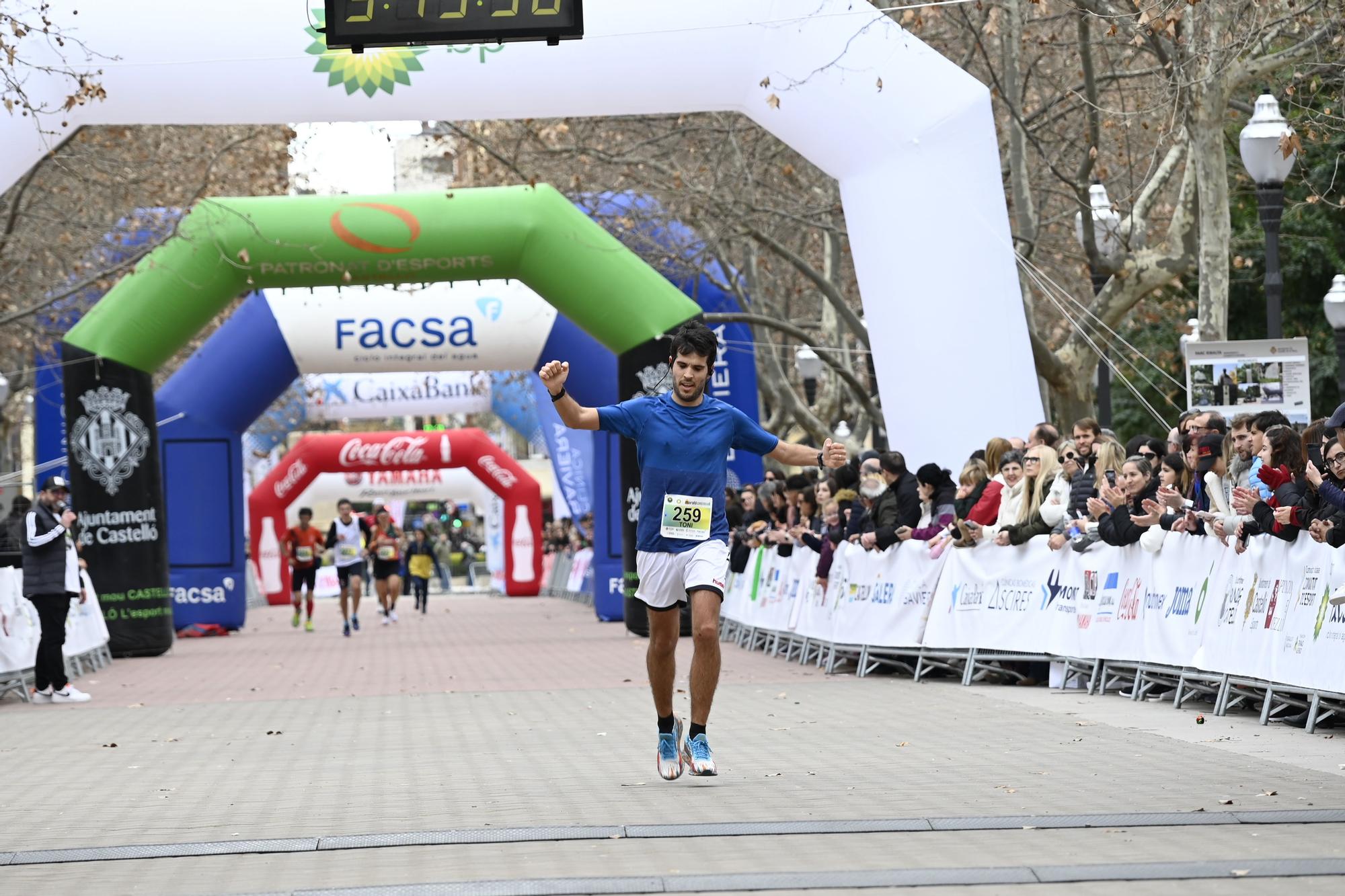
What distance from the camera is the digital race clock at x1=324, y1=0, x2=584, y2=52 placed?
9906 mm

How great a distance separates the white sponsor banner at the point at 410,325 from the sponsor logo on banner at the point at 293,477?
14387 millimetres

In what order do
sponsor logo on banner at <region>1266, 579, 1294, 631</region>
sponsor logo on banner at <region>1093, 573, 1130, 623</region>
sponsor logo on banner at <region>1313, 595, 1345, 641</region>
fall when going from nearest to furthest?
sponsor logo on banner at <region>1313, 595, 1345, 641</region> → sponsor logo on banner at <region>1266, 579, 1294, 631</region> → sponsor logo on banner at <region>1093, 573, 1130, 623</region>

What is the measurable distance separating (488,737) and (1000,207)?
6.89 metres

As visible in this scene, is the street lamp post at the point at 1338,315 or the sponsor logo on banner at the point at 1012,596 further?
the street lamp post at the point at 1338,315

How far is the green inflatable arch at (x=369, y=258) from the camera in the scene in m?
20.9

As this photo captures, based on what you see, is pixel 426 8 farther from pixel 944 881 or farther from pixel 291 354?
pixel 291 354

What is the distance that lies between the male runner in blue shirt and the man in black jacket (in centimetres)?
686

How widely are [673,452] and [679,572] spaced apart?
0.51 m

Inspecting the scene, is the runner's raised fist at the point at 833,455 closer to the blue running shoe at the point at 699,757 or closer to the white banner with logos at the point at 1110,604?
the blue running shoe at the point at 699,757

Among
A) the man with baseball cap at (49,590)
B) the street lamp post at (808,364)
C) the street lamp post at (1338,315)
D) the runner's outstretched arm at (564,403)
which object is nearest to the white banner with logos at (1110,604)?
the runner's outstretched arm at (564,403)

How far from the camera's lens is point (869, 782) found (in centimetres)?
836

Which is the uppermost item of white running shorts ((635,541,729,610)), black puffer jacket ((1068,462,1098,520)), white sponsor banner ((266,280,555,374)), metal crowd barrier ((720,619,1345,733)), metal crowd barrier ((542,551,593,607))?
white sponsor banner ((266,280,555,374))

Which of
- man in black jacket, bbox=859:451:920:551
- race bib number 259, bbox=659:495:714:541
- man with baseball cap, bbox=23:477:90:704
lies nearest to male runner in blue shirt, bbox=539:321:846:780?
race bib number 259, bbox=659:495:714:541

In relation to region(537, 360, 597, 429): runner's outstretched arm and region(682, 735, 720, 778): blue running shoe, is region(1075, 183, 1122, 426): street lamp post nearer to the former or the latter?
region(537, 360, 597, 429): runner's outstretched arm
